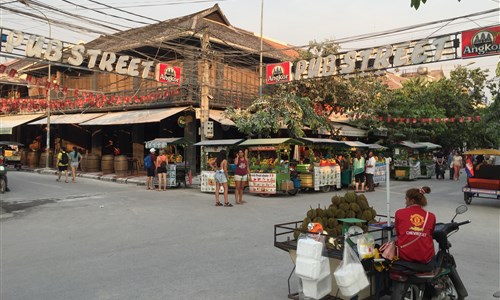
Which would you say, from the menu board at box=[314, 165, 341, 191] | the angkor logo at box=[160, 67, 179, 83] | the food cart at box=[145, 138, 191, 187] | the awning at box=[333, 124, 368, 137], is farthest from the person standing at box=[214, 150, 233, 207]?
the awning at box=[333, 124, 368, 137]

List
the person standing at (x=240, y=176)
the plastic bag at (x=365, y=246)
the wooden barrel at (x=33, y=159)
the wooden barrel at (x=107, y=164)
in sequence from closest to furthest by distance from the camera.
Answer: the plastic bag at (x=365, y=246), the person standing at (x=240, y=176), the wooden barrel at (x=107, y=164), the wooden barrel at (x=33, y=159)

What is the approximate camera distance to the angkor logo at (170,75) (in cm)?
1756

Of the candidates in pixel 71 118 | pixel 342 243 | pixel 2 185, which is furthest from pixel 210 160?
pixel 71 118

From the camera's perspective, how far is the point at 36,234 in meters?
8.33

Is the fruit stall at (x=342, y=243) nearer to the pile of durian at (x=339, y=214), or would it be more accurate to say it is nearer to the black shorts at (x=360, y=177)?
the pile of durian at (x=339, y=214)

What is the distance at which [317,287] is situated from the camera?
399 centimetres

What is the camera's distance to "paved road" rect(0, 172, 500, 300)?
503 centimetres

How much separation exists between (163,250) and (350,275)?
3.98 meters

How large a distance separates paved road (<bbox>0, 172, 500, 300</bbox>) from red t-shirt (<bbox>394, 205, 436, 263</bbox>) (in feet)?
4.85

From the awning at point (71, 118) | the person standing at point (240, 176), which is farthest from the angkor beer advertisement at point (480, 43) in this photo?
the awning at point (71, 118)

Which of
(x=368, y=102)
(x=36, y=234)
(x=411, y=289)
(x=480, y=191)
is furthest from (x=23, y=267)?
(x=368, y=102)

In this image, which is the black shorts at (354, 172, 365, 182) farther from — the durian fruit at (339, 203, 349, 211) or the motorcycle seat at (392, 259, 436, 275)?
the motorcycle seat at (392, 259, 436, 275)

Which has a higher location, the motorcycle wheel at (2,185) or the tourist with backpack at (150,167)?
the tourist with backpack at (150,167)

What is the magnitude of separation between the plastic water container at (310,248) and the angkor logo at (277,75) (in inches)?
604
